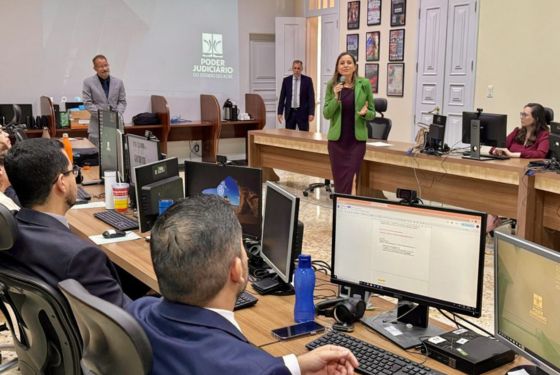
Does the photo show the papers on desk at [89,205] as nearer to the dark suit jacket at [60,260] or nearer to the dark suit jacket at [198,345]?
the dark suit jacket at [60,260]

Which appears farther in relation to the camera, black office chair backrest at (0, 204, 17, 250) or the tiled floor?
the tiled floor

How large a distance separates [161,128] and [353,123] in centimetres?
411

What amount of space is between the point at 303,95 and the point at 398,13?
1707 millimetres

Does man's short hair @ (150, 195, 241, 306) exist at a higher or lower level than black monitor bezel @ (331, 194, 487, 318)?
higher

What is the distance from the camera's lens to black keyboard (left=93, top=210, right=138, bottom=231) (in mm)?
3260

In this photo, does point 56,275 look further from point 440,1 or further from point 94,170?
point 440,1

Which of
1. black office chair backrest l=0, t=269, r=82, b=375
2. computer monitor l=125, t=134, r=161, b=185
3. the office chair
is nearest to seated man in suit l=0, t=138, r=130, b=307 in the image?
black office chair backrest l=0, t=269, r=82, b=375

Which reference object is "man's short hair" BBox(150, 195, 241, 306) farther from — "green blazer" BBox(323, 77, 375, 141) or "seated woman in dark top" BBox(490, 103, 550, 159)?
"seated woman in dark top" BBox(490, 103, 550, 159)

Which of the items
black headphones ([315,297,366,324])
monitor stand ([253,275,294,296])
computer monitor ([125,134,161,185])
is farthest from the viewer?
computer monitor ([125,134,161,185])

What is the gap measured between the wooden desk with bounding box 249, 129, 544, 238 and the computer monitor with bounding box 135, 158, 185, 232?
8.62 ft

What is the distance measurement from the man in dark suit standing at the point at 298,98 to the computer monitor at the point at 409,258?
681 centimetres

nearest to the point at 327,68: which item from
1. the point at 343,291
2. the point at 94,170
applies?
the point at 94,170

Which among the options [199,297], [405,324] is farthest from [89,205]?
[199,297]

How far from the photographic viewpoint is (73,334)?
184 cm
